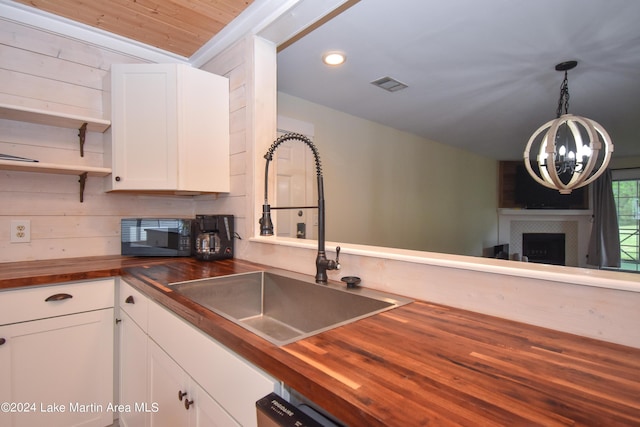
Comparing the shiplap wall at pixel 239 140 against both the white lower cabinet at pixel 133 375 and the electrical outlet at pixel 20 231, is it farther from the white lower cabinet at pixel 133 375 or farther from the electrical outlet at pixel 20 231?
the electrical outlet at pixel 20 231

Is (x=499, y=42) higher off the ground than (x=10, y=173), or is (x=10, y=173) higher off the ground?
(x=499, y=42)

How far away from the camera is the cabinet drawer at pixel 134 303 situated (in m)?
1.31

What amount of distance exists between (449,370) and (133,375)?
144 cm

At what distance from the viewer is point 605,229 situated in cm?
580

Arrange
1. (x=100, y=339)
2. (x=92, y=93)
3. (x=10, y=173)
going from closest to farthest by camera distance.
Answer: (x=100, y=339), (x=10, y=173), (x=92, y=93)

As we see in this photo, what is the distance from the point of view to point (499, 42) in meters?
2.20

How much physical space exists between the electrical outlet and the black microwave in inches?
17.5

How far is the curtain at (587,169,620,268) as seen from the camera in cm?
570

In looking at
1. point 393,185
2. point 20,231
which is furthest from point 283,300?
point 393,185

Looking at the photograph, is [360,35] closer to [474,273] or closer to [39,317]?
[474,273]

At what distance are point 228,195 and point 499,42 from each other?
2.11 metres

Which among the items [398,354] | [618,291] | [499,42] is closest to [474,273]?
[618,291]

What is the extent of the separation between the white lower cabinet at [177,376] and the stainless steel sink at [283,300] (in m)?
0.16

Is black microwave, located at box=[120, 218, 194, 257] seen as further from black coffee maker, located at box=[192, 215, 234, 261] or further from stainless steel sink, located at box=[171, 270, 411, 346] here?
stainless steel sink, located at box=[171, 270, 411, 346]
